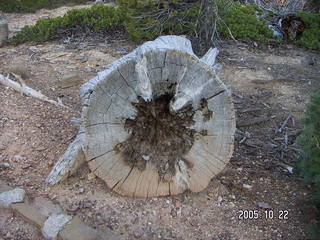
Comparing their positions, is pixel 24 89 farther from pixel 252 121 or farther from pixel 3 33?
pixel 252 121

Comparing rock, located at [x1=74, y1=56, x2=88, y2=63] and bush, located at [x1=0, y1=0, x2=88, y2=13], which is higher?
rock, located at [x1=74, y1=56, x2=88, y2=63]

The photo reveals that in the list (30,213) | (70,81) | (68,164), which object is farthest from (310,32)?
(30,213)

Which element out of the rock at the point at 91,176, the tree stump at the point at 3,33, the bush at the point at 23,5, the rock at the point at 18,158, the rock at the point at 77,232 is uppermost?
the rock at the point at 77,232

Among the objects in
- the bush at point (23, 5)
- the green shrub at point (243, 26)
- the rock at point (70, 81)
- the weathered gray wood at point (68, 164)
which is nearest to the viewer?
the weathered gray wood at point (68, 164)

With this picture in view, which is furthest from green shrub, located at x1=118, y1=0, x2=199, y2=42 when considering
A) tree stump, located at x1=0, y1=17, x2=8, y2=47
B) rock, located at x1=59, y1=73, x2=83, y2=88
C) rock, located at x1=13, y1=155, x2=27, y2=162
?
rock, located at x1=13, y1=155, x2=27, y2=162

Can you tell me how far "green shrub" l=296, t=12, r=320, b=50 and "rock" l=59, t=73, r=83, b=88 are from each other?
12.2 feet

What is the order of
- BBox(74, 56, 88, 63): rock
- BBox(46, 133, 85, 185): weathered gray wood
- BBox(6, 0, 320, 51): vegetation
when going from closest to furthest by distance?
BBox(46, 133, 85, 185): weathered gray wood < BBox(74, 56, 88, 63): rock < BBox(6, 0, 320, 51): vegetation

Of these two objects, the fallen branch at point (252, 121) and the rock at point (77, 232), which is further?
the fallen branch at point (252, 121)

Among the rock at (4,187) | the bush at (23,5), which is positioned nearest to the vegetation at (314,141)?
the rock at (4,187)

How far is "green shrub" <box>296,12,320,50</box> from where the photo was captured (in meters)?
6.59

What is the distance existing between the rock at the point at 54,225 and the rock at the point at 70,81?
2.49 meters

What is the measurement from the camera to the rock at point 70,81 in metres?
5.02

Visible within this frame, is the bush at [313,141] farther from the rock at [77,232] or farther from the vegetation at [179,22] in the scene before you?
the vegetation at [179,22]

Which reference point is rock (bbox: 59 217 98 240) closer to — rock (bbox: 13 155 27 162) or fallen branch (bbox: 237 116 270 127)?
rock (bbox: 13 155 27 162)
